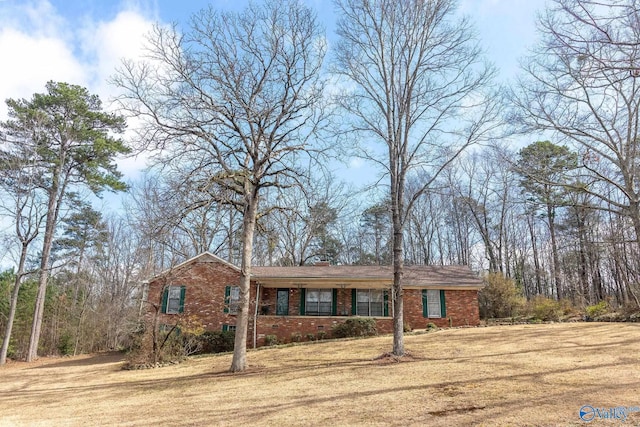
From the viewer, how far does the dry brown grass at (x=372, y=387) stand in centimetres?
615

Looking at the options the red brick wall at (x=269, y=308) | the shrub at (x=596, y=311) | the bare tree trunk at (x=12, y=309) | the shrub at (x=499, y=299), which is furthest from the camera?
the shrub at (x=499, y=299)

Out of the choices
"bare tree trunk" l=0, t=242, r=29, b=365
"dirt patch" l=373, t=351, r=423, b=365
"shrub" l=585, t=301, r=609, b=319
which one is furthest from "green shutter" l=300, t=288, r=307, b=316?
"bare tree trunk" l=0, t=242, r=29, b=365

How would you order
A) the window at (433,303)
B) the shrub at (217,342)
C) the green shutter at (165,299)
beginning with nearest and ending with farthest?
the shrub at (217,342)
the window at (433,303)
the green shutter at (165,299)

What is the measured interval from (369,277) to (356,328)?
2.58 meters

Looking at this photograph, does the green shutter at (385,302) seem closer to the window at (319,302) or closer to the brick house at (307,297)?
the brick house at (307,297)

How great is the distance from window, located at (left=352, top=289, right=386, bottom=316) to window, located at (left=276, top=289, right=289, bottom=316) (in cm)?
349

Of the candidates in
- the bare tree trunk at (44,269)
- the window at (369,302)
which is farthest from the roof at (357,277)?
the bare tree trunk at (44,269)

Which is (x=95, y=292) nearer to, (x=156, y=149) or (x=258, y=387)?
(x=156, y=149)

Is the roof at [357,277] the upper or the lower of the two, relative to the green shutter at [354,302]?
upper

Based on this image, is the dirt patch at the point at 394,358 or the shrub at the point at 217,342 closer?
the dirt patch at the point at 394,358

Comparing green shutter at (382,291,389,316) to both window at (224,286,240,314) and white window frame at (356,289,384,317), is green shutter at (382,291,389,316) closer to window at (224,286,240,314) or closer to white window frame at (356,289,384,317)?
white window frame at (356,289,384,317)

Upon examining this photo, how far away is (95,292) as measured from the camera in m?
26.4
